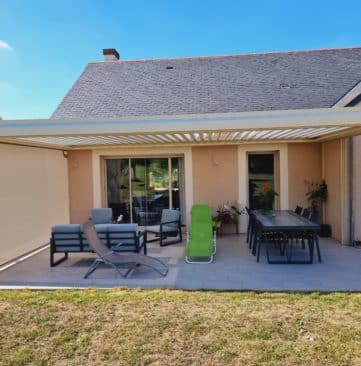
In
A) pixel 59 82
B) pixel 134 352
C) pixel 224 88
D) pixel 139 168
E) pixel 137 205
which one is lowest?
pixel 134 352

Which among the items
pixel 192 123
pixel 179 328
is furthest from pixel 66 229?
pixel 179 328

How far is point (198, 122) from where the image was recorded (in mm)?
6285

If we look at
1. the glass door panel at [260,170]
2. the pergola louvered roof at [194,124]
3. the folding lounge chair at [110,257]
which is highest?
the pergola louvered roof at [194,124]

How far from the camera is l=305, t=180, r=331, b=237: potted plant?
1066 cm

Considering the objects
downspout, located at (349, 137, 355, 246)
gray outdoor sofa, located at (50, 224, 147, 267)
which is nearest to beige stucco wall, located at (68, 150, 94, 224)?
gray outdoor sofa, located at (50, 224, 147, 267)

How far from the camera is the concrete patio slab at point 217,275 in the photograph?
246 inches

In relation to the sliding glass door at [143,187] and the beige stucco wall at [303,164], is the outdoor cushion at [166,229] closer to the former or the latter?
the sliding glass door at [143,187]

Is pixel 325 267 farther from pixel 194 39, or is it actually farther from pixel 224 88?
pixel 194 39

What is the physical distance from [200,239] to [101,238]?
96.9 inches

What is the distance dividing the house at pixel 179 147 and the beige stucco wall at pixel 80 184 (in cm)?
4

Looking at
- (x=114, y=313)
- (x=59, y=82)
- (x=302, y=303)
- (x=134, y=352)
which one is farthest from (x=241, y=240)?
(x=59, y=82)

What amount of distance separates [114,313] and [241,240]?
244 inches

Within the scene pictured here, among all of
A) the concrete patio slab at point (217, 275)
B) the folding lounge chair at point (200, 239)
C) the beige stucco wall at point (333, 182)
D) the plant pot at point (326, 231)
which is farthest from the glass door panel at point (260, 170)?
the concrete patio slab at point (217, 275)

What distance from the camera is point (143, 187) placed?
12102 millimetres
